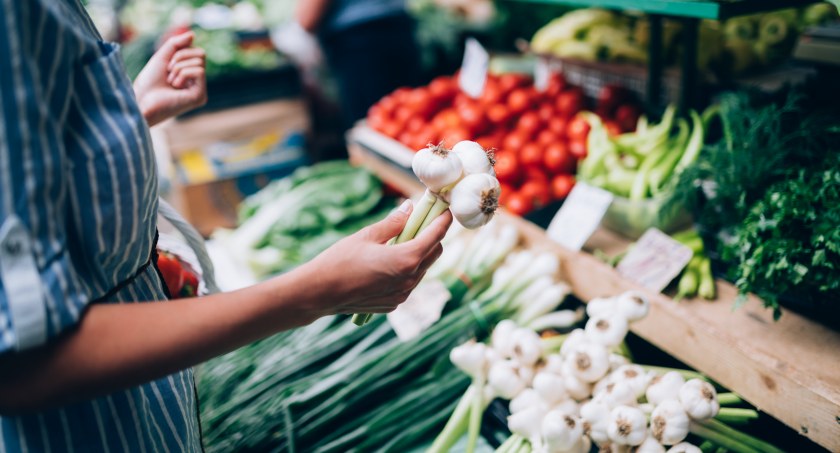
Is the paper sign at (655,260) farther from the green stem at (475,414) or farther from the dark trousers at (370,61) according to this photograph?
the dark trousers at (370,61)

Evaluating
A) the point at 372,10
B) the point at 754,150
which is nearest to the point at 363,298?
the point at 754,150

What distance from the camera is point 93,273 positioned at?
918mm

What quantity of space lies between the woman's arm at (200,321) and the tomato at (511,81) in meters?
2.19

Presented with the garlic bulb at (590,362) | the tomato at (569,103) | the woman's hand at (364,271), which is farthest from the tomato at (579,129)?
the woman's hand at (364,271)

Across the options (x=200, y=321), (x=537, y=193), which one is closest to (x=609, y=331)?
(x=537, y=193)

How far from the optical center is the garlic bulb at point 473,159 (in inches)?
46.1

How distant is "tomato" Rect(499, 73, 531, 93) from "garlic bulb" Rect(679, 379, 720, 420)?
2.07m

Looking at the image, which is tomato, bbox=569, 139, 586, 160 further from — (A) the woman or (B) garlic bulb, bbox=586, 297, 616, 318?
(A) the woman

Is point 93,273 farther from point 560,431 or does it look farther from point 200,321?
point 560,431

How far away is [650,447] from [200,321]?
1.04 metres

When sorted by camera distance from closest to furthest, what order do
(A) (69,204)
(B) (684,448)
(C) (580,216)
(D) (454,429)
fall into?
(A) (69,204)
(B) (684,448)
(D) (454,429)
(C) (580,216)

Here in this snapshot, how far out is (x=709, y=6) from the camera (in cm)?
164

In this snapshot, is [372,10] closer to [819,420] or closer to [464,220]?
[464,220]

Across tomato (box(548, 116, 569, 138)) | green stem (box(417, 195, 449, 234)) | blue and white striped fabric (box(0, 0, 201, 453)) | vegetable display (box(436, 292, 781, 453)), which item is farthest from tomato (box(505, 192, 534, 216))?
blue and white striped fabric (box(0, 0, 201, 453))
